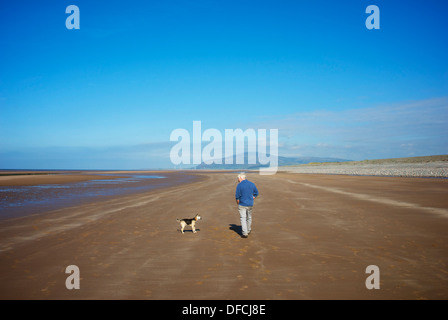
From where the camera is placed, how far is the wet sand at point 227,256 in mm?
5875

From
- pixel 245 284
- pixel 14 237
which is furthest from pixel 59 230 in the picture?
pixel 245 284

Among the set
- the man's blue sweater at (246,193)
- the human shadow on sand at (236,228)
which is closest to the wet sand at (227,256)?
the human shadow on sand at (236,228)

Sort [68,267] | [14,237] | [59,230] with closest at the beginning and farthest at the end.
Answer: [68,267]
[14,237]
[59,230]

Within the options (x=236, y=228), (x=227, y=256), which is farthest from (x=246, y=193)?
(x=227, y=256)

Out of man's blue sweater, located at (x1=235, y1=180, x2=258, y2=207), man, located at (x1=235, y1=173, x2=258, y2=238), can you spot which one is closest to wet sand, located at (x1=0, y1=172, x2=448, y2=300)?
man, located at (x1=235, y1=173, x2=258, y2=238)

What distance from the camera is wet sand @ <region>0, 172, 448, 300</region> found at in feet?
19.3

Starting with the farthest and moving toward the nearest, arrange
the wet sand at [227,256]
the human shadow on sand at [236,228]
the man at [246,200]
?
1. the human shadow on sand at [236,228]
2. the man at [246,200]
3. the wet sand at [227,256]

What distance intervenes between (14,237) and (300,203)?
608 inches

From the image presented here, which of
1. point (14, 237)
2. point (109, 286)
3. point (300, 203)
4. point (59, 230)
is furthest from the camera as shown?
point (300, 203)

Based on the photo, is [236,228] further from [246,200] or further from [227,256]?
[227,256]

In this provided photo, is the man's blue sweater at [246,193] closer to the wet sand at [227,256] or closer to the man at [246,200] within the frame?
the man at [246,200]

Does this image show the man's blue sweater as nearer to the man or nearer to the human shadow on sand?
the man

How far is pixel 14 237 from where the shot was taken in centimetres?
1045

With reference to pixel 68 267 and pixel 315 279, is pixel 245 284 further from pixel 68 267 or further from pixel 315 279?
pixel 68 267
